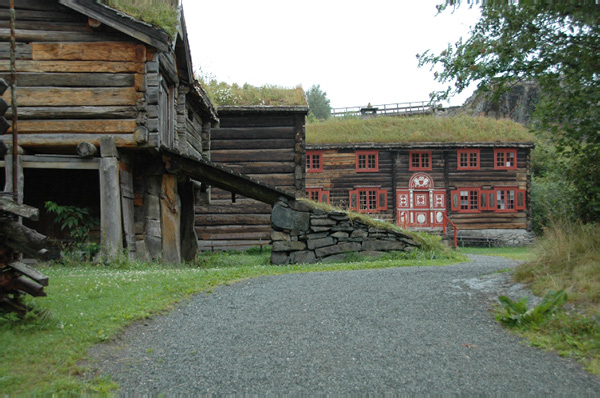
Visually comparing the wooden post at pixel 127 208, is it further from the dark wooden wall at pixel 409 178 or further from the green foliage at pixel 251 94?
the dark wooden wall at pixel 409 178

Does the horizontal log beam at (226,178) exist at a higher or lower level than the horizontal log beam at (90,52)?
lower

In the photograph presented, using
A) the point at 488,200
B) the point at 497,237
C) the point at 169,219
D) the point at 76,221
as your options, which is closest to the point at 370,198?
the point at 488,200

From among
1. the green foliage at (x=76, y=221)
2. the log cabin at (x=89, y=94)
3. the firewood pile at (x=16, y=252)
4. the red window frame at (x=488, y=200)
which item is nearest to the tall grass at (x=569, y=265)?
the firewood pile at (x=16, y=252)

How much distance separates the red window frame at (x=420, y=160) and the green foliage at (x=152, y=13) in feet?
67.0

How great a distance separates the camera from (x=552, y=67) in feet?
23.6

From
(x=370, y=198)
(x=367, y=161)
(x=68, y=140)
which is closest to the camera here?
(x=68, y=140)

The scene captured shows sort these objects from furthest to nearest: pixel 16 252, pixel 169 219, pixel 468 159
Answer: pixel 468 159 < pixel 169 219 < pixel 16 252

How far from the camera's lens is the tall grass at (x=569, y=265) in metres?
5.50

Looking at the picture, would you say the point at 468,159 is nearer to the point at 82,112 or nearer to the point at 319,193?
the point at 319,193

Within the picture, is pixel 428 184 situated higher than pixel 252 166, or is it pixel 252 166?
pixel 252 166

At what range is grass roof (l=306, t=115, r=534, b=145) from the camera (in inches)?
1198

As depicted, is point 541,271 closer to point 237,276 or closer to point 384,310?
point 384,310

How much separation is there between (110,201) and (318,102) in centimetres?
6252

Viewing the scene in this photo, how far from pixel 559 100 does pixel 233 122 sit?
1335 centimetres
